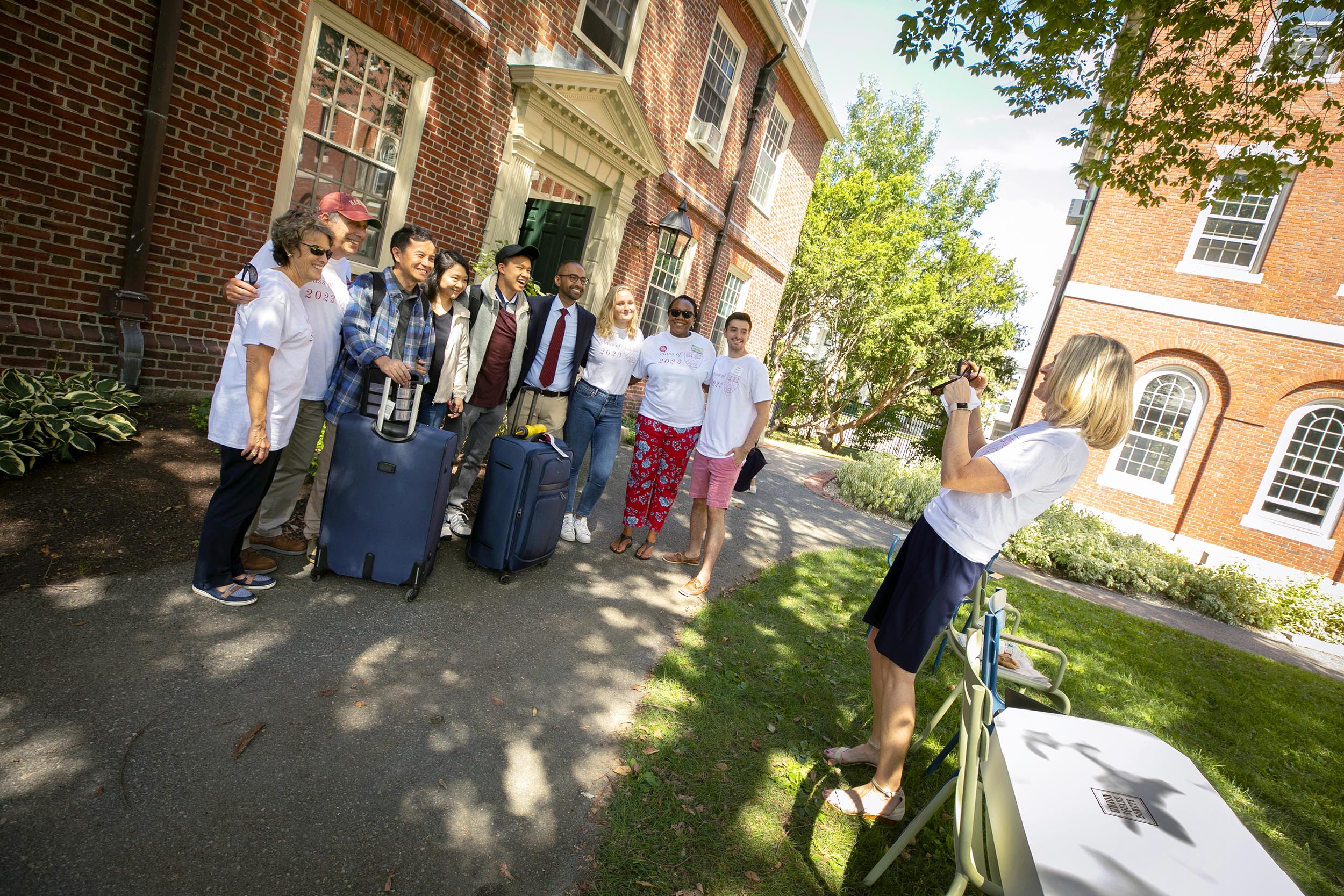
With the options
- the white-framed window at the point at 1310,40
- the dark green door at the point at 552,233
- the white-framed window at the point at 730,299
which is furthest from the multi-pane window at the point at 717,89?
the white-framed window at the point at 1310,40

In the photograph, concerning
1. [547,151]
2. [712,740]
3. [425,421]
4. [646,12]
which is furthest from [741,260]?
[712,740]

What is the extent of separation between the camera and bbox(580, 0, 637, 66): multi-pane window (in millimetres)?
7965

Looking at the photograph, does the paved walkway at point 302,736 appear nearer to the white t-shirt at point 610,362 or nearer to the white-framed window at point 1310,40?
the white t-shirt at point 610,362

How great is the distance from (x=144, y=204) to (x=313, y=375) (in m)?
2.59

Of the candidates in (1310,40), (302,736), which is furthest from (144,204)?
(1310,40)

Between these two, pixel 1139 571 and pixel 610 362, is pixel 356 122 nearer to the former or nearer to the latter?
pixel 610 362

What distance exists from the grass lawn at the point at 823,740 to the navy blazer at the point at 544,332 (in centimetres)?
204

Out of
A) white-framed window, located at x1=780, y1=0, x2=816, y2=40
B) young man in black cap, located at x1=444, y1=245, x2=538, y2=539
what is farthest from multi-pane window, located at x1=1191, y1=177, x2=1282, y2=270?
young man in black cap, located at x1=444, y1=245, x2=538, y2=539

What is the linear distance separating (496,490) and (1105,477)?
47.7ft

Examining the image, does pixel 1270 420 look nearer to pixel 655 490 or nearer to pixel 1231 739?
pixel 1231 739

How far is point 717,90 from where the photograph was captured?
1100 cm

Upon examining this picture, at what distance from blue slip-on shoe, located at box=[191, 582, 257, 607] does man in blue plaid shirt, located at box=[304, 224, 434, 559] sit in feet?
1.80

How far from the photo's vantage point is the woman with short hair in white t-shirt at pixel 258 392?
2.79 metres

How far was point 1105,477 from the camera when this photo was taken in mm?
13844
